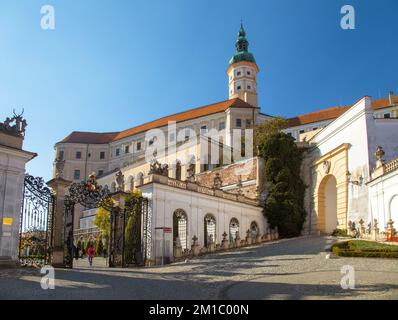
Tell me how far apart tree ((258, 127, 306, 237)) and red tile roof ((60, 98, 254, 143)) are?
32.1 meters

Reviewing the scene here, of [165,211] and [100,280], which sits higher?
[165,211]

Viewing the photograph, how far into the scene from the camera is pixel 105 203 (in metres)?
22.9

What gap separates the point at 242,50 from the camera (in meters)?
89.6

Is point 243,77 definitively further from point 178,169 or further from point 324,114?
point 178,169

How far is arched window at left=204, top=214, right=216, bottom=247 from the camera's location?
3029 centimetres

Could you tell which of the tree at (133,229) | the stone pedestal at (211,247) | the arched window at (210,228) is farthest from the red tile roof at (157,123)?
the tree at (133,229)

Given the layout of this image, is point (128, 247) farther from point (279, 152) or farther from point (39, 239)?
point (279, 152)

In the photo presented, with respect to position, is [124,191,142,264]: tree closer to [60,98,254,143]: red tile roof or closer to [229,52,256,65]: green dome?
[60,98,254,143]: red tile roof

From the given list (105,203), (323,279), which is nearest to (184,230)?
(105,203)

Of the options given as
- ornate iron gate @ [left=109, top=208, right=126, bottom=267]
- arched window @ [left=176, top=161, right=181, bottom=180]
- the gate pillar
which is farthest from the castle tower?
the gate pillar

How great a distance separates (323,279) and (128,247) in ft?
44.6

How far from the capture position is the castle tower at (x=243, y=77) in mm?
85188
